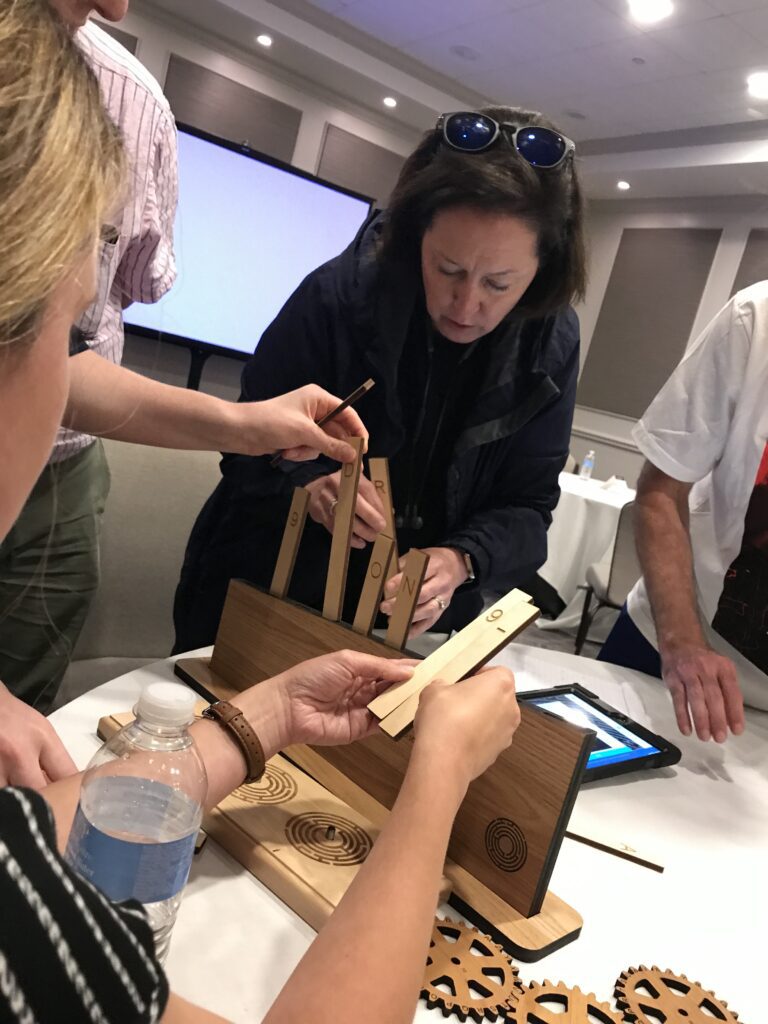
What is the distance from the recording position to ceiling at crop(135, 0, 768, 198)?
442 cm

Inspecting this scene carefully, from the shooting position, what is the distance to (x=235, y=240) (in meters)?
5.25

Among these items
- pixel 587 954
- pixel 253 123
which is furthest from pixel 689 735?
pixel 253 123

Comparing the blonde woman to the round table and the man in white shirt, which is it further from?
the man in white shirt

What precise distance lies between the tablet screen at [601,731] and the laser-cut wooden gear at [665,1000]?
36 cm

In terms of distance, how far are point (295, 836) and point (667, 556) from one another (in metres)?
0.99

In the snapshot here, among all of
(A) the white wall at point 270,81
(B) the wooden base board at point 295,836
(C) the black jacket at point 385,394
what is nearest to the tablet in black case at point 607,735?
(C) the black jacket at point 385,394

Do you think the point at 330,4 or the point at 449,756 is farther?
the point at 330,4

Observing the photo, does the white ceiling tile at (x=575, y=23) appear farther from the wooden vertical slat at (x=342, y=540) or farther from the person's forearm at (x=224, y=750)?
the person's forearm at (x=224, y=750)

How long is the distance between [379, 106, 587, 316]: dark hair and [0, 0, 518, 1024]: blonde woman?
85 cm

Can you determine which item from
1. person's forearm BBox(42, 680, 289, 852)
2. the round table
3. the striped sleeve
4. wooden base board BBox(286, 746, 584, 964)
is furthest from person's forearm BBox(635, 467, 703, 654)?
the striped sleeve

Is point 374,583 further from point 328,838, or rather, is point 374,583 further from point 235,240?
point 235,240

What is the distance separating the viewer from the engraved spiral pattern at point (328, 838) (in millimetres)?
802

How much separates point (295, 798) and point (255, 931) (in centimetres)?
20

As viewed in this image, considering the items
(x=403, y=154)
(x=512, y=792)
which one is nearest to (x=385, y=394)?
(x=512, y=792)
